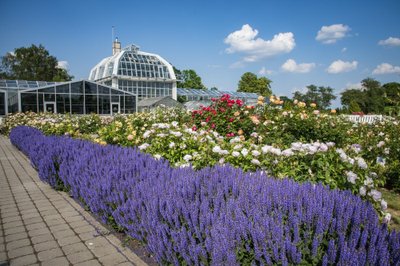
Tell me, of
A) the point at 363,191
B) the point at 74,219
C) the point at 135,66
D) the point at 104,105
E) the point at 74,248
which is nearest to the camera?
the point at 363,191

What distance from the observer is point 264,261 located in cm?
158

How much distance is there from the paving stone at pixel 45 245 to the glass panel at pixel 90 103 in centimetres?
2524

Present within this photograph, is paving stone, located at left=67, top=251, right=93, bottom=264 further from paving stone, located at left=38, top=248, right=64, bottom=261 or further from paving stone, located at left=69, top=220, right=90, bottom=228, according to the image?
paving stone, located at left=69, top=220, right=90, bottom=228

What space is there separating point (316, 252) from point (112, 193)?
2116mm

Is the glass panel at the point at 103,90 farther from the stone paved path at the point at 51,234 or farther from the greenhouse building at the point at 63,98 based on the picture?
the stone paved path at the point at 51,234

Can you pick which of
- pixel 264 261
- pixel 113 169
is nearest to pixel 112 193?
pixel 113 169

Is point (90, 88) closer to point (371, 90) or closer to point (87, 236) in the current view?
point (87, 236)

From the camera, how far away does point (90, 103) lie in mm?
26625

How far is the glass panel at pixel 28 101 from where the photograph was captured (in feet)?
75.7

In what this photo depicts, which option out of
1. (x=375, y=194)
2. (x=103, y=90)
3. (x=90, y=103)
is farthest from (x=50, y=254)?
(x=103, y=90)

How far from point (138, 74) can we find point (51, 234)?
1344 inches

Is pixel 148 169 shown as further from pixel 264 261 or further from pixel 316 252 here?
pixel 316 252

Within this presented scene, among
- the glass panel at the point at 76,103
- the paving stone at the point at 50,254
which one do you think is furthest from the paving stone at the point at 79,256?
the glass panel at the point at 76,103

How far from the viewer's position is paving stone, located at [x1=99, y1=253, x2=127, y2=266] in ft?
8.38
